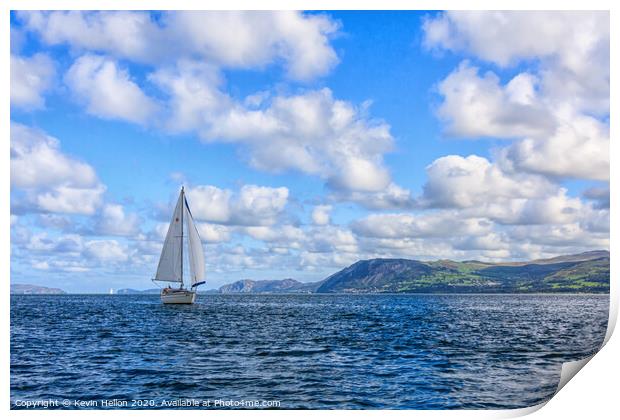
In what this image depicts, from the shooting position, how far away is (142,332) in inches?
1950

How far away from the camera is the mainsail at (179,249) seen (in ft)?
288

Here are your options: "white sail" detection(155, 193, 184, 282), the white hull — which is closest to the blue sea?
"white sail" detection(155, 193, 184, 282)

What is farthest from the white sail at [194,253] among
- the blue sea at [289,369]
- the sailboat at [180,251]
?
the blue sea at [289,369]

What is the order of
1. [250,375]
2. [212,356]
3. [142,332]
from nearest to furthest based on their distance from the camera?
[250,375] → [212,356] → [142,332]

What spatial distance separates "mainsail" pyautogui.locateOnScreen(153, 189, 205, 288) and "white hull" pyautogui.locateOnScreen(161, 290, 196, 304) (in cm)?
443

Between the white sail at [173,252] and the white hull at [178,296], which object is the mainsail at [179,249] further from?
the white hull at [178,296]

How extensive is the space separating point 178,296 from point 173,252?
457 inches

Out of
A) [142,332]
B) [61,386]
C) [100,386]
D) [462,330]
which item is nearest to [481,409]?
[100,386]

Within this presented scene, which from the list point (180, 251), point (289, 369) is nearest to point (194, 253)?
point (180, 251)

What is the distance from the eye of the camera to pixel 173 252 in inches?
3509

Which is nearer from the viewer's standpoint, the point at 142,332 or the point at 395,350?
the point at 395,350

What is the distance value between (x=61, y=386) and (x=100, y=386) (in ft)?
5.17
